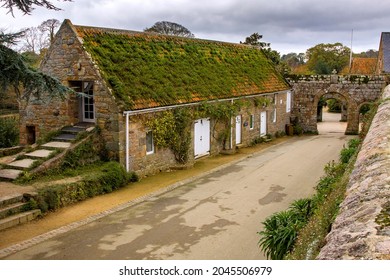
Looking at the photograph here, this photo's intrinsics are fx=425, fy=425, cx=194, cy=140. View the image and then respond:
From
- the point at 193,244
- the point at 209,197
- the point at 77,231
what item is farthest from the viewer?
the point at 209,197

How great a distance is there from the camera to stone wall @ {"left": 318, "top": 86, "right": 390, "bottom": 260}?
3840mm

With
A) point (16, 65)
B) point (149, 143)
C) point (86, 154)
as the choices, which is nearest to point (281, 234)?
point (16, 65)

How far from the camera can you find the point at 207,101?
22.8m

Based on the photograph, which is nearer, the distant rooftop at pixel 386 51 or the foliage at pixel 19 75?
the foliage at pixel 19 75

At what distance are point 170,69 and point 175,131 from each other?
13.0ft

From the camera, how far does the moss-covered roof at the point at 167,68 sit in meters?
18.4

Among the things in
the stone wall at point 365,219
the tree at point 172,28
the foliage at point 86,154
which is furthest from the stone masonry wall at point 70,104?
the tree at point 172,28

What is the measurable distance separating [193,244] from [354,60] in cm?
5909

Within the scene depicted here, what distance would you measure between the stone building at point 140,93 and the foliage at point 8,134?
4.16m

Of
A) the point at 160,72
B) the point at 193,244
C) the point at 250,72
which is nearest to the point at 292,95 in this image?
the point at 250,72

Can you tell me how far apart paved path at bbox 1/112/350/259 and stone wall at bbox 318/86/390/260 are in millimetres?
4890

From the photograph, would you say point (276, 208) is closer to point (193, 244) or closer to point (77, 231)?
point (193, 244)

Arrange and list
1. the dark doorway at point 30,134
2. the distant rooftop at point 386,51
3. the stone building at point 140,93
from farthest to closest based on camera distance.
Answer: the distant rooftop at point 386,51, the dark doorway at point 30,134, the stone building at point 140,93

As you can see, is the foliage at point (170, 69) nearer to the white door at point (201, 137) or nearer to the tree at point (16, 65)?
the white door at point (201, 137)
